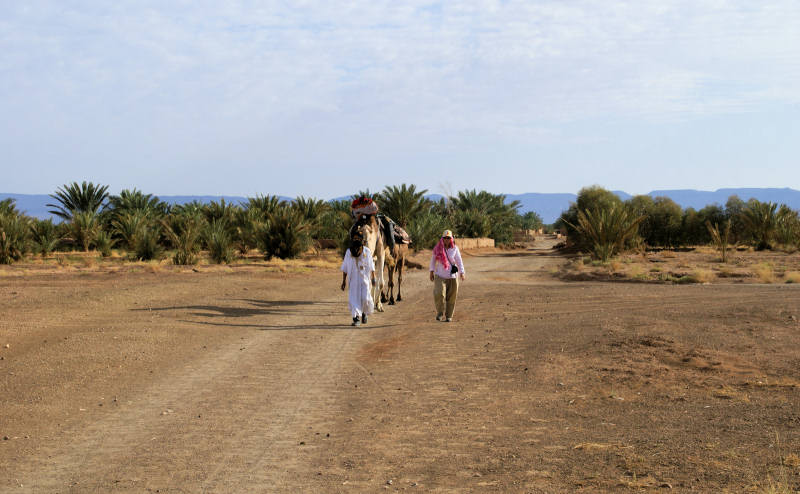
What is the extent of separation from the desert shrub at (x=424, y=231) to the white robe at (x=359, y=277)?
26.8 meters

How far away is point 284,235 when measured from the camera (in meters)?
33.4

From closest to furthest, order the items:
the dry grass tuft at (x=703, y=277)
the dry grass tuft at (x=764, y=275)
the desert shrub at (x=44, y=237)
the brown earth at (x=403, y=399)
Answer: the brown earth at (x=403, y=399) → the dry grass tuft at (x=764, y=275) → the dry grass tuft at (x=703, y=277) → the desert shrub at (x=44, y=237)

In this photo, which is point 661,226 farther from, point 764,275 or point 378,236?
point 378,236

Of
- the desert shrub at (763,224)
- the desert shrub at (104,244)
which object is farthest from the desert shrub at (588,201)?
the desert shrub at (104,244)

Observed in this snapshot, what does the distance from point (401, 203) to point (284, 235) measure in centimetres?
1271

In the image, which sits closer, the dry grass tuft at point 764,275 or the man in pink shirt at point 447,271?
the man in pink shirt at point 447,271

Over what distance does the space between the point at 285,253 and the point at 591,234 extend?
14178mm

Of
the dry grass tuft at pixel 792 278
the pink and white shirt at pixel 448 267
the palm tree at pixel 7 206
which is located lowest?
the dry grass tuft at pixel 792 278

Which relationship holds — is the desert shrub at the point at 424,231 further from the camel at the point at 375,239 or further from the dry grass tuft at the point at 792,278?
the camel at the point at 375,239

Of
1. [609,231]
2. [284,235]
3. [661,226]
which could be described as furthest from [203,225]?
[661,226]

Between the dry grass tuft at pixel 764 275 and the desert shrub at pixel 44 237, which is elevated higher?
the desert shrub at pixel 44 237

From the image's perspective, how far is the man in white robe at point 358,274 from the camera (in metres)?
12.9

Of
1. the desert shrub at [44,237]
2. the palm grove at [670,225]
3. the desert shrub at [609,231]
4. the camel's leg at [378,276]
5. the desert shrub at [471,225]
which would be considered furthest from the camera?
the desert shrub at [471,225]

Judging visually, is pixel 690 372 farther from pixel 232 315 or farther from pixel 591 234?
pixel 591 234
